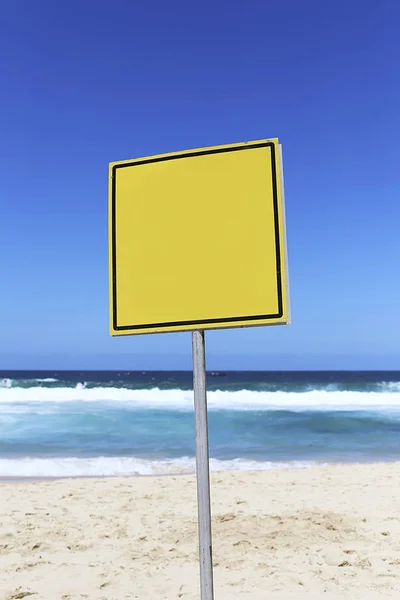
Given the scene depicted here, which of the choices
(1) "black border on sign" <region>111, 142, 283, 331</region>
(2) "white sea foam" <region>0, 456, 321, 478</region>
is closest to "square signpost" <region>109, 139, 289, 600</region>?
(1) "black border on sign" <region>111, 142, 283, 331</region>

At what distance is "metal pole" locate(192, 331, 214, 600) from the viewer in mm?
1565

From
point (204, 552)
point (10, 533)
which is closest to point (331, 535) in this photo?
point (10, 533)

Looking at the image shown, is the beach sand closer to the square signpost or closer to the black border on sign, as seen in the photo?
the square signpost

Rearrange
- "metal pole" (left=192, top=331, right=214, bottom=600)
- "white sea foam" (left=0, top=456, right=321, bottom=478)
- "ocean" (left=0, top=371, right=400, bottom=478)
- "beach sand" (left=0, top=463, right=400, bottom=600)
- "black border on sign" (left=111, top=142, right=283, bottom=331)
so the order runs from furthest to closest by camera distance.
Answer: "ocean" (left=0, top=371, right=400, bottom=478) < "white sea foam" (left=0, top=456, right=321, bottom=478) < "beach sand" (left=0, top=463, right=400, bottom=600) < "metal pole" (left=192, top=331, right=214, bottom=600) < "black border on sign" (left=111, top=142, right=283, bottom=331)

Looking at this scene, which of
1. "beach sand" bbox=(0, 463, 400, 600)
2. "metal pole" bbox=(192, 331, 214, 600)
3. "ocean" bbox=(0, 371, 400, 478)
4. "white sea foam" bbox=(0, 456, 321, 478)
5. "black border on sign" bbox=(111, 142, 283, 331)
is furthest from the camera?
"ocean" bbox=(0, 371, 400, 478)

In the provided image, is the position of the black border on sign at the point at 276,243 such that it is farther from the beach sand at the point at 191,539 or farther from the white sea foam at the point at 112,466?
the white sea foam at the point at 112,466

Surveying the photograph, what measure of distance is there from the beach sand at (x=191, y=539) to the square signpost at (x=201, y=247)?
2553mm

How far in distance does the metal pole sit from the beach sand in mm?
2241

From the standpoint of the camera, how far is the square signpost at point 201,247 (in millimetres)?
1436

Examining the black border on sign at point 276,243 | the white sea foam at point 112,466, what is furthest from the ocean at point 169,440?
the black border on sign at point 276,243

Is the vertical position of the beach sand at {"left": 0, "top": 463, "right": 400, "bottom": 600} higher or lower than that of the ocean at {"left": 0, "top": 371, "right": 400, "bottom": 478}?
higher


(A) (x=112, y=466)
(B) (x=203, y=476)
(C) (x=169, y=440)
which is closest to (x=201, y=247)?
(B) (x=203, y=476)

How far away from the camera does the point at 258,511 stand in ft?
18.9

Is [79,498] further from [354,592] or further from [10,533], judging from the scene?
[354,592]
